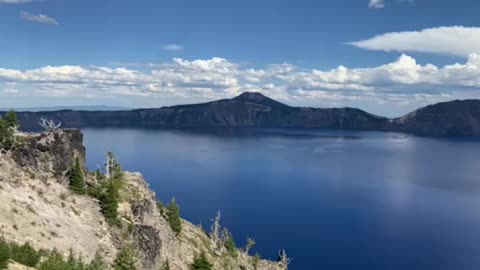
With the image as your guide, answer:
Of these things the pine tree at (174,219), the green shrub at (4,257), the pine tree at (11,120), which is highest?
the pine tree at (11,120)

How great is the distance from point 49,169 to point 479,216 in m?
171

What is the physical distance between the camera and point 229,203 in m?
198

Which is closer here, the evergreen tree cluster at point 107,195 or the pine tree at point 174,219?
the evergreen tree cluster at point 107,195

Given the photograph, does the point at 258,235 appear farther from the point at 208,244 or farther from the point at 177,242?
the point at 177,242

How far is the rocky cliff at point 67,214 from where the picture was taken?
5367 centimetres

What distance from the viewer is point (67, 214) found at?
63.7 meters

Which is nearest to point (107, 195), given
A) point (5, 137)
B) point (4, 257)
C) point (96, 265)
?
point (5, 137)

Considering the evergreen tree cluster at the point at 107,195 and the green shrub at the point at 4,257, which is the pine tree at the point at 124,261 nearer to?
the evergreen tree cluster at the point at 107,195

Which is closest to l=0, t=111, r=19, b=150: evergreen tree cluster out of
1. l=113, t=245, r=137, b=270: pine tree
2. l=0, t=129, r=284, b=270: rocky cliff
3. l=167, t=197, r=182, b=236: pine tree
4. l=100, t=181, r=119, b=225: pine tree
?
l=0, t=129, r=284, b=270: rocky cliff

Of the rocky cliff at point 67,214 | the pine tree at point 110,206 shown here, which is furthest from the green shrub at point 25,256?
the pine tree at point 110,206

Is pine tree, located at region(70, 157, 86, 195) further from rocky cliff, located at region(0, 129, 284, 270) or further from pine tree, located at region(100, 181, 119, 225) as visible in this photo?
pine tree, located at region(100, 181, 119, 225)

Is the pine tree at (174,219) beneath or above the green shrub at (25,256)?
beneath

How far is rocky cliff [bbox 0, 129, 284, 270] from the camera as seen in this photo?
2113 inches

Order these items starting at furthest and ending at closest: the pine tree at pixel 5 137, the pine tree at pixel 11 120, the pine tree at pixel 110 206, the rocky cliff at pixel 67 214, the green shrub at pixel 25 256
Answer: the pine tree at pixel 11 120
the pine tree at pixel 5 137
the pine tree at pixel 110 206
the rocky cliff at pixel 67 214
the green shrub at pixel 25 256
